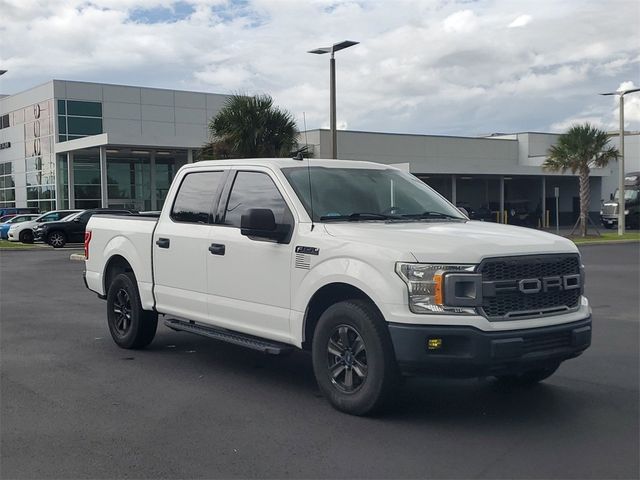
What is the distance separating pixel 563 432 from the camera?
5.38 m

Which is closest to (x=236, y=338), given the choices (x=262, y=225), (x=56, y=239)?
(x=262, y=225)

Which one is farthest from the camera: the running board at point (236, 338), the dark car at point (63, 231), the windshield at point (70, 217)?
the windshield at point (70, 217)

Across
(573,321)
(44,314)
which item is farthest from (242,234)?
(44,314)

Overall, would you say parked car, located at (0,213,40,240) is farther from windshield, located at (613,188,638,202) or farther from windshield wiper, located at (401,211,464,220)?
windshield, located at (613,188,638,202)

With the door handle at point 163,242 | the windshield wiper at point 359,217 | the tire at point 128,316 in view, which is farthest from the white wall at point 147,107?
the windshield wiper at point 359,217

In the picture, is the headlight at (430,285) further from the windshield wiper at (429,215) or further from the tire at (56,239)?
the tire at (56,239)

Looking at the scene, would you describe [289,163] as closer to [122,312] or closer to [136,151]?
[122,312]

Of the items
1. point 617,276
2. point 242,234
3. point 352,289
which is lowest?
point 617,276

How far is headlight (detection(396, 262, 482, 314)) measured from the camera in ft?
17.3

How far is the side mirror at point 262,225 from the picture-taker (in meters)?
6.14

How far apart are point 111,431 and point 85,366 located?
232 centimetres

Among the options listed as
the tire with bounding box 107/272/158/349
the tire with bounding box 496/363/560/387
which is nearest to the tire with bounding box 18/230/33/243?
the tire with bounding box 107/272/158/349

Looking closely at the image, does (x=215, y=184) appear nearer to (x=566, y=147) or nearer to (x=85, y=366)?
(x=85, y=366)

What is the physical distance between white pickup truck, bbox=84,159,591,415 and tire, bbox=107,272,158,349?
58 mm
